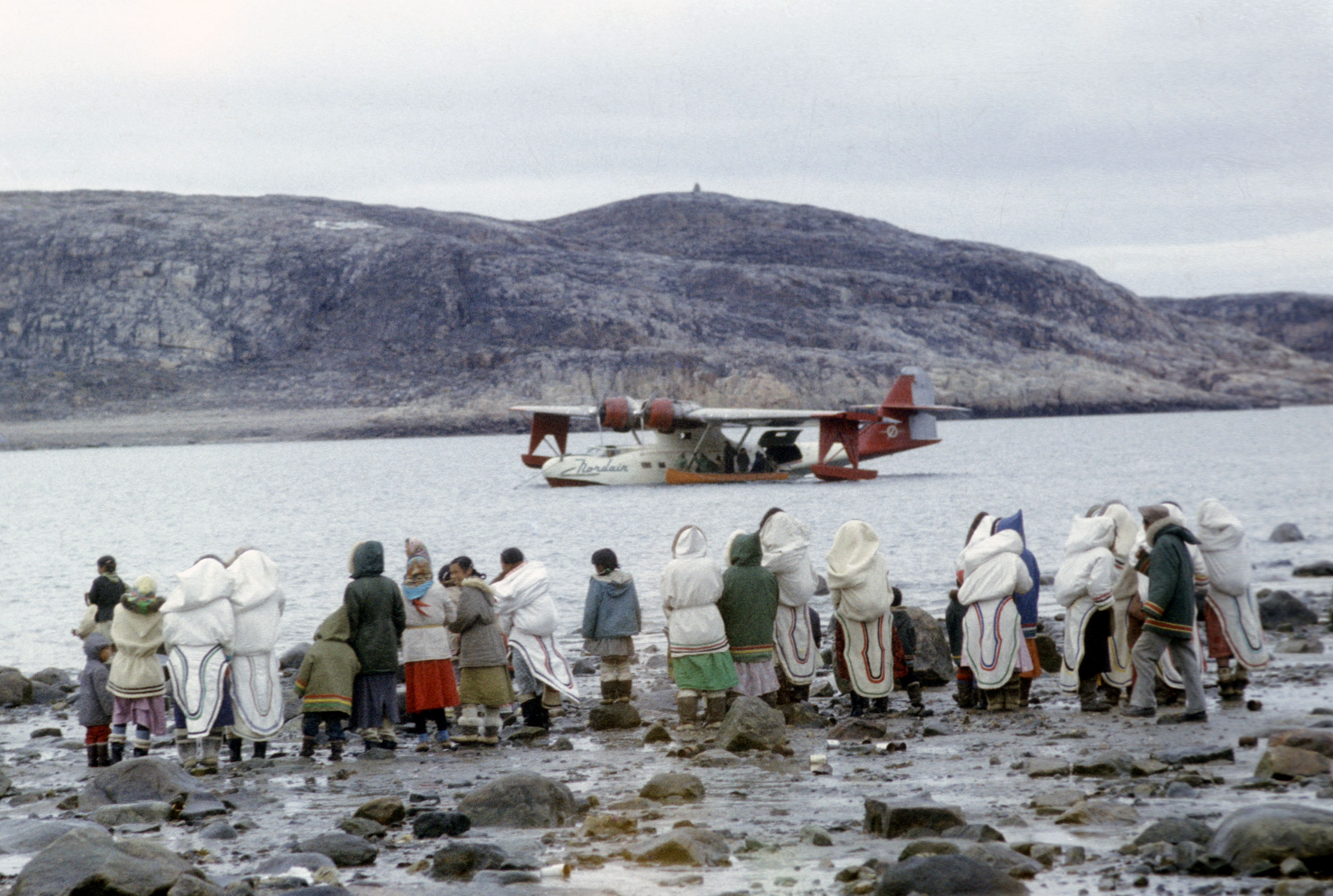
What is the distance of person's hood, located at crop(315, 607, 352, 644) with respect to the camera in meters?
10.9

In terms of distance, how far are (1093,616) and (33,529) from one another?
172 ft

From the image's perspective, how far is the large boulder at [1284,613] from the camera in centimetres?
1756

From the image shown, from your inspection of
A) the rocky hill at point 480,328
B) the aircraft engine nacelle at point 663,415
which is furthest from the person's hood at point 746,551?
the rocky hill at point 480,328

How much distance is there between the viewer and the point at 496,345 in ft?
516

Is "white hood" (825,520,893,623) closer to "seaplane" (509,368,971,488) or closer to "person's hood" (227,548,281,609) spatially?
"person's hood" (227,548,281,609)

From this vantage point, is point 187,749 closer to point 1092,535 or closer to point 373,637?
point 373,637

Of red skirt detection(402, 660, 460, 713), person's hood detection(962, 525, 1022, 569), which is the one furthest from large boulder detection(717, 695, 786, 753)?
red skirt detection(402, 660, 460, 713)

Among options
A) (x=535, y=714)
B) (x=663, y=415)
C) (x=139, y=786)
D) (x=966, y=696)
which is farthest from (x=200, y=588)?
(x=663, y=415)

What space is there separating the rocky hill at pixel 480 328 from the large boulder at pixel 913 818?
440ft

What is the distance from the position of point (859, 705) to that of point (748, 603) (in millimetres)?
1446

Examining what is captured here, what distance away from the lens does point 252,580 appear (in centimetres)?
1056

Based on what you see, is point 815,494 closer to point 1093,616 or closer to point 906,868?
point 1093,616

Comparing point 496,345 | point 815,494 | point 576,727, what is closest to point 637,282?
point 496,345

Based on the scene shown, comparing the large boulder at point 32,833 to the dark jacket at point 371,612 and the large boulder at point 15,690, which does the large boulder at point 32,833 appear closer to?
the dark jacket at point 371,612
